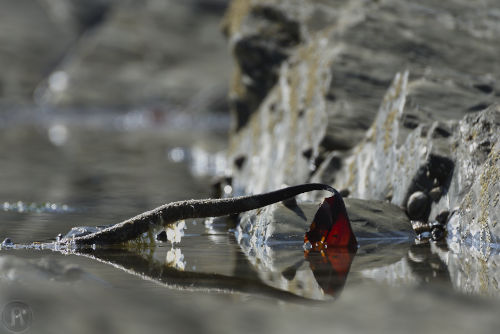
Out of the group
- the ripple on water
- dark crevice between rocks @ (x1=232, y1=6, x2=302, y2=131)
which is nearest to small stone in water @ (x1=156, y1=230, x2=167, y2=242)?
the ripple on water

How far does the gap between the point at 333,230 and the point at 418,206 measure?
766 millimetres

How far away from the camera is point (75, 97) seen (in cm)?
3319

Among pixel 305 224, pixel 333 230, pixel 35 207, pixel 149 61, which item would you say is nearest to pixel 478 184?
pixel 333 230

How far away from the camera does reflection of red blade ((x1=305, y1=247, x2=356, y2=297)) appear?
3004mm

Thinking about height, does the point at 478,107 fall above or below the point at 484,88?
below

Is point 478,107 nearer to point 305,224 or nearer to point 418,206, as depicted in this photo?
point 418,206

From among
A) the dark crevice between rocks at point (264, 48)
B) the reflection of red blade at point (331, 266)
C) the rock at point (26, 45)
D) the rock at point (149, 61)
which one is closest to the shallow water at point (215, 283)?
the reflection of red blade at point (331, 266)

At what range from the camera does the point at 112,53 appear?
1387 inches

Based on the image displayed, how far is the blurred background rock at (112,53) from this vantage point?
110 feet

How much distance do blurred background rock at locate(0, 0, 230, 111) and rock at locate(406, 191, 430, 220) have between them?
25.8 meters

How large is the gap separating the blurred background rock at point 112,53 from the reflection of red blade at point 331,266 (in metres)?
26.6

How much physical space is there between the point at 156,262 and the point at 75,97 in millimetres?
30628

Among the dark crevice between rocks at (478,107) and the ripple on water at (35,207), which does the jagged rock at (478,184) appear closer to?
the dark crevice between rocks at (478,107)

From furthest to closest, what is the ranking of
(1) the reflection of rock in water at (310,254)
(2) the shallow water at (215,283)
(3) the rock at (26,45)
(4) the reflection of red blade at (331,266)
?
(3) the rock at (26,45) → (1) the reflection of rock in water at (310,254) → (4) the reflection of red blade at (331,266) → (2) the shallow water at (215,283)
